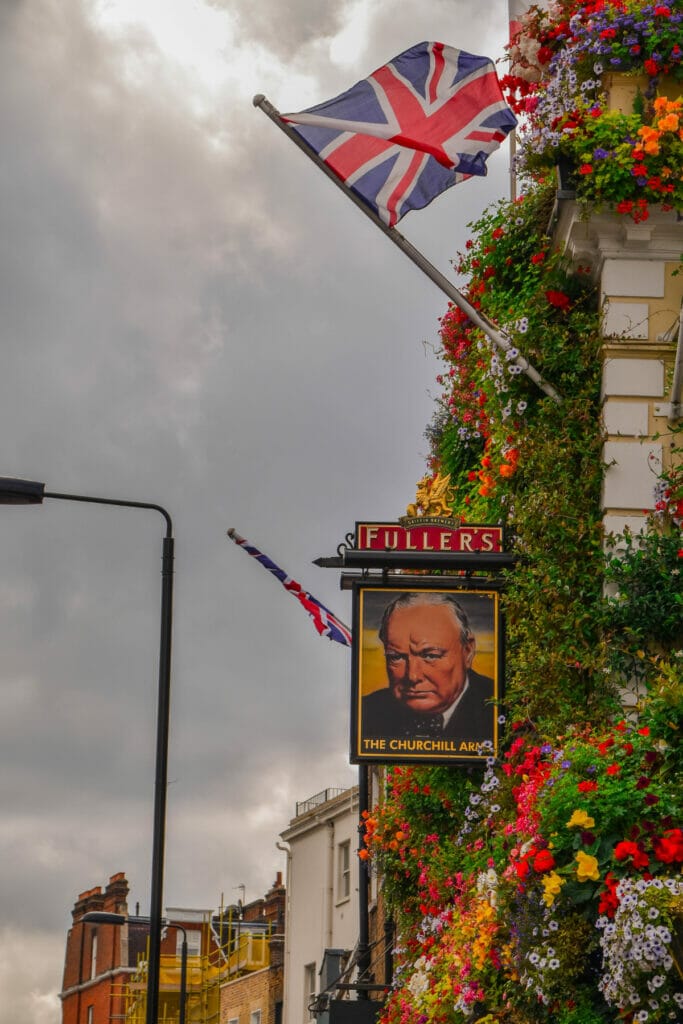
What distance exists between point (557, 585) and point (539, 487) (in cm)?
111

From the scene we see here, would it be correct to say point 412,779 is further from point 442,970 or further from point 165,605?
point 165,605

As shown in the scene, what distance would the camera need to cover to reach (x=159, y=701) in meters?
17.8

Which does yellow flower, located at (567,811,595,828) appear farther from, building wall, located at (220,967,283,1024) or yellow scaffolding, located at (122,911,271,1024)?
yellow scaffolding, located at (122,911,271,1024)

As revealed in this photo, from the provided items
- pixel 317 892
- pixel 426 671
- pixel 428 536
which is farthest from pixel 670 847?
pixel 317 892

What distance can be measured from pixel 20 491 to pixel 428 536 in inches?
162

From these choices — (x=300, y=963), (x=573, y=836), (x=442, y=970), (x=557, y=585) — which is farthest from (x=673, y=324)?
(x=300, y=963)

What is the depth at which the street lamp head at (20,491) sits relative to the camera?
1728 cm

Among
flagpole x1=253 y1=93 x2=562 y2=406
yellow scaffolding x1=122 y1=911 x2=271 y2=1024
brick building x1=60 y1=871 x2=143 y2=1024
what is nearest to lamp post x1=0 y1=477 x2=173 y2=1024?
flagpole x1=253 y1=93 x2=562 y2=406

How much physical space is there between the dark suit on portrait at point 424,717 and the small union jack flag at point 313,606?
26.9 feet

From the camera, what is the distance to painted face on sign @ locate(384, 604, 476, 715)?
17766mm

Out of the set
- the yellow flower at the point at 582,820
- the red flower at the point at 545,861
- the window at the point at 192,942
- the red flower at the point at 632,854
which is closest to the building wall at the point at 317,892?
the window at the point at 192,942

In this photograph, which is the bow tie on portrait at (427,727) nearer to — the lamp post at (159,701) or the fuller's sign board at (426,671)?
the fuller's sign board at (426,671)

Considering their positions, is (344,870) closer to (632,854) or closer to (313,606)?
(313,606)

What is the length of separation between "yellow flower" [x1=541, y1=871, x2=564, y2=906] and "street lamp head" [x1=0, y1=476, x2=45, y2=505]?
6.44 metres
